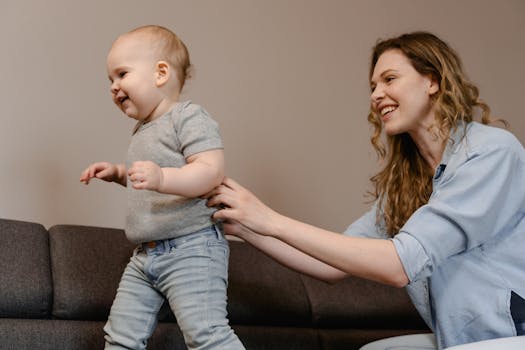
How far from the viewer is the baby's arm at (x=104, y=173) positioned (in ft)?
5.13

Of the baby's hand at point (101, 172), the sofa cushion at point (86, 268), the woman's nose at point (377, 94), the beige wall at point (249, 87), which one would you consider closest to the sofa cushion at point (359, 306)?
the beige wall at point (249, 87)

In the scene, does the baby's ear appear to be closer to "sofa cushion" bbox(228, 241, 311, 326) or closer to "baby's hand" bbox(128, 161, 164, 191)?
"baby's hand" bbox(128, 161, 164, 191)

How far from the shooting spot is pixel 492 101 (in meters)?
3.35

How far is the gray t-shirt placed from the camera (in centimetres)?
146

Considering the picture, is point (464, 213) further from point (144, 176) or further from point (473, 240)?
point (144, 176)

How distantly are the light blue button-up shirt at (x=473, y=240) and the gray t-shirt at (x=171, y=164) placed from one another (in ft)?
1.42

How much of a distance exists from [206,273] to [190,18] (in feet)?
4.51

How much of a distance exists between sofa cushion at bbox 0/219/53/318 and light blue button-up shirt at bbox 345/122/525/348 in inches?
36.5

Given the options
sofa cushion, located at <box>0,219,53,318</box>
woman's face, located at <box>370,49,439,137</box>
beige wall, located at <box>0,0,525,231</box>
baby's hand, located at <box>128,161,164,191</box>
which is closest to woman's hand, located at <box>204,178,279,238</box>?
baby's hand, located at <box>128,161,164,191</box>

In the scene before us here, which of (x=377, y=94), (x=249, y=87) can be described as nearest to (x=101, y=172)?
(x=377, y=94)

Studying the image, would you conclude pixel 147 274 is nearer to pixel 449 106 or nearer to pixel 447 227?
pixel 447 227

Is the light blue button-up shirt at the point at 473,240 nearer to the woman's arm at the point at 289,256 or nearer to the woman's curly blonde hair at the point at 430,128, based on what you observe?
the woman's curly blonde hair at the point at 430,128

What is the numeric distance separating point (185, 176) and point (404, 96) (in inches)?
23.7

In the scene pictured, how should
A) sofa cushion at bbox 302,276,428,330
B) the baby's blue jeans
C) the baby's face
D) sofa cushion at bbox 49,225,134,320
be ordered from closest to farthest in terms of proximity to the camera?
the baby's blue jeans → the baby's face → sofa cushion at bbox 49,225,134,320 → sofa cushion at bbox 302,276,428,330
